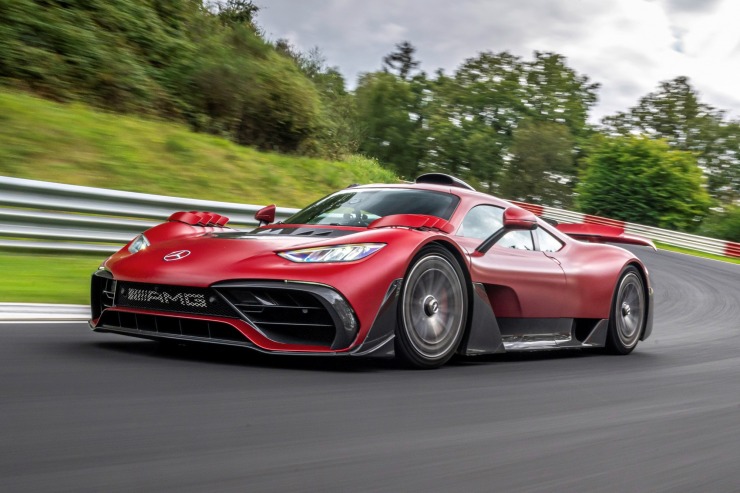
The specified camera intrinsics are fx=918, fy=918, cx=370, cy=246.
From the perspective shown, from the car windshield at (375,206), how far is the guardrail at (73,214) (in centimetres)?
345

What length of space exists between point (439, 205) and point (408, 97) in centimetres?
6682

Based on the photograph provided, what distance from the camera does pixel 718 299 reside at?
579 inches

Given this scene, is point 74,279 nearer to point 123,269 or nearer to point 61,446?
point 123,269

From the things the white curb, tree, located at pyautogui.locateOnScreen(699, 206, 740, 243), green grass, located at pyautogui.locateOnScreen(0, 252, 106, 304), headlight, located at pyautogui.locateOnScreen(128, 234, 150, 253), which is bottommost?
tree, located at pyautogui.locateOnScreen(699, 206, 740, 243)

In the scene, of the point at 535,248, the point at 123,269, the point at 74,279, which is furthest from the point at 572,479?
the point at 74,279

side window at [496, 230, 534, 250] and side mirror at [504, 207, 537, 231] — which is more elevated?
side mirror at [504, 207, 537, 231]

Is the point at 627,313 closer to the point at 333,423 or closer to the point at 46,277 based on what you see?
the point at 333,423

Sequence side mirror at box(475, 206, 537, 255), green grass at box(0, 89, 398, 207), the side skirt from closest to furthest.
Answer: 1. the side skirt
2. side mirror at box(475, 206, 537, 255)
3. green grass at box(0, 89, 398, 207)

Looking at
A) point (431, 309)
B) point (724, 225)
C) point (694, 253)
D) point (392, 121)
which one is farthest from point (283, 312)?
point (392, 121)

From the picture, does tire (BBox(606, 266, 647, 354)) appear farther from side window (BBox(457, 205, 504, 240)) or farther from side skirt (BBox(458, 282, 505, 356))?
side skirt (BBox(458, 282, 505, 356))

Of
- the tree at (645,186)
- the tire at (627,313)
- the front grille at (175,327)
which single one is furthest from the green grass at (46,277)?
the tree at (645,186)

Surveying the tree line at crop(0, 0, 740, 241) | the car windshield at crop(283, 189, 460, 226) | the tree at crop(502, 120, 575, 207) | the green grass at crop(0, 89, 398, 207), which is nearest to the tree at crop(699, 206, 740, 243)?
the tree line at crop(0, 0, 740, 241)

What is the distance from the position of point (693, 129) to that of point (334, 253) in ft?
238

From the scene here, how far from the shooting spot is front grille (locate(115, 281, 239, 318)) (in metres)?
4.66
